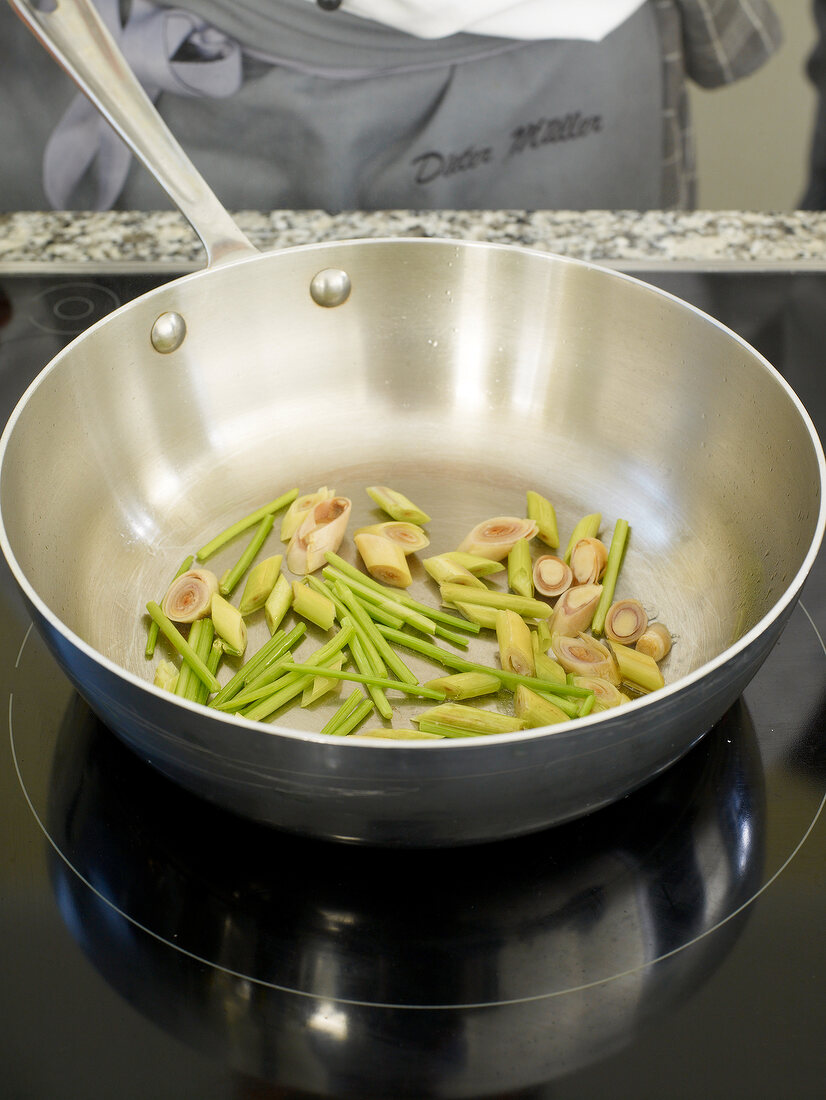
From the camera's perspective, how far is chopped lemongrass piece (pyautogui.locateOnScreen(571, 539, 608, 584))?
0.91 m

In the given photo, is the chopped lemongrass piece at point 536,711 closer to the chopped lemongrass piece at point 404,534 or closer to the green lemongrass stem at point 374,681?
the green lemongrass stem at point 374,681

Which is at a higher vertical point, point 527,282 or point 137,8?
point 137,8

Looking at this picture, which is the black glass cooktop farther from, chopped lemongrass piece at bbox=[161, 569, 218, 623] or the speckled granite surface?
the speckled granite surface

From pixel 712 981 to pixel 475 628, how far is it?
0.34 metres

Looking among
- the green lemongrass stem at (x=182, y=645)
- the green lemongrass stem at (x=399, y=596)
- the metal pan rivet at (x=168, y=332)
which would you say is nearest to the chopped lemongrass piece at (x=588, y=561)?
the green lemongrass stem at (x=399, y=596)

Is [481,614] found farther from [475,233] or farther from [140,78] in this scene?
[140,78]

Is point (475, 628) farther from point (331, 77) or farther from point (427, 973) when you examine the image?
point (331, 77)

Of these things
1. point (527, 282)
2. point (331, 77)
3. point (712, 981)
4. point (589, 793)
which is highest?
point (331, 77)

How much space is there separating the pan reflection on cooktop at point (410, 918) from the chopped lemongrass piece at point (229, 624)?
0.42ft

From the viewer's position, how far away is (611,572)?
912mm

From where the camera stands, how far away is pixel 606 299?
1012mm

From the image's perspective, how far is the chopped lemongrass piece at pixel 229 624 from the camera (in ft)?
2.77

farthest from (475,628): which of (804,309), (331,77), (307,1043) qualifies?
(331,77)

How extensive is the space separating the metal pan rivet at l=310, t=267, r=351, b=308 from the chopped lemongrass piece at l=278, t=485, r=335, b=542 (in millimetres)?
216
